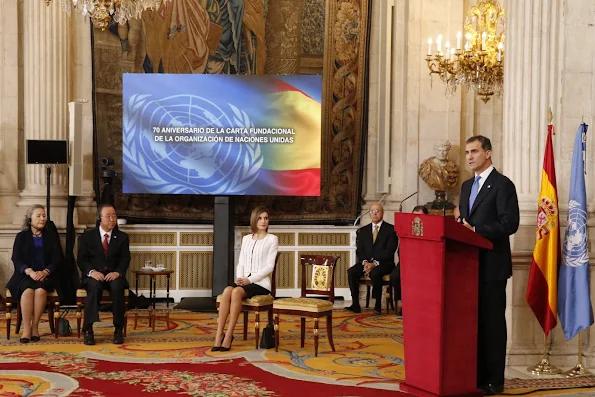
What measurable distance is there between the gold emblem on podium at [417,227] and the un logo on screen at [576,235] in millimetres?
1655

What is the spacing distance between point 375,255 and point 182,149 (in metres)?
2.69

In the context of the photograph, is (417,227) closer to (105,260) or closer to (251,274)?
(251,274)

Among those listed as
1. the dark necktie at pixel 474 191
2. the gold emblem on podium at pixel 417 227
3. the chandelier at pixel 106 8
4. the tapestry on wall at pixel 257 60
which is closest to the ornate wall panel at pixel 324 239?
the tapestry on wall at pixel 257 60

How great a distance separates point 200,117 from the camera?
1170 centimetres

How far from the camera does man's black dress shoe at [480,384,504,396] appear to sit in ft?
21.3

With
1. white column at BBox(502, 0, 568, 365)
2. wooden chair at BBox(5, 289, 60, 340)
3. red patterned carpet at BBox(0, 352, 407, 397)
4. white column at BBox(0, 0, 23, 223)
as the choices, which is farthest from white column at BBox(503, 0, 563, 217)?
white column at BBox(0, 0, 23, 223)

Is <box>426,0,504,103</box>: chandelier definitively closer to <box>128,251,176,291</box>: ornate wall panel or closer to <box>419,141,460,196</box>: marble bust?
<box>419,141,460,196</box>: marble bust

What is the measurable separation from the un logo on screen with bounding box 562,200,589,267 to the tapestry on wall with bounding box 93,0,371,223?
5758 mm

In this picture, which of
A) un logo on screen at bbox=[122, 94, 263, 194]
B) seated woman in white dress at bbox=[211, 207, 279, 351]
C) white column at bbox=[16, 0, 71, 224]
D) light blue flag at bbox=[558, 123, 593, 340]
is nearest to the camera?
light blue flag at bbox=[558, 123, 593, 340]

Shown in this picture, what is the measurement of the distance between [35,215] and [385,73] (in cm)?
532

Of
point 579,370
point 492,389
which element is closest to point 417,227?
point 492,389

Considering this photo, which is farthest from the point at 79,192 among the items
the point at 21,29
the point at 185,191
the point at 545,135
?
the point at 545,135

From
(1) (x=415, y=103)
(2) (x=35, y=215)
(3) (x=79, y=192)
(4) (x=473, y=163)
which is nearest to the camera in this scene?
(4) (x=473, y=163)

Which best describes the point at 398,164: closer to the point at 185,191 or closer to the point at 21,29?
the point at 185,191
